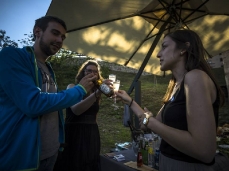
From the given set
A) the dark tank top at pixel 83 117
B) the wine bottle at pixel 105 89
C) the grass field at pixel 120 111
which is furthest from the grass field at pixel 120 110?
the wine bottle at pixel 105 89

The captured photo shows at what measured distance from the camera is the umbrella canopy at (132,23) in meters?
3.21

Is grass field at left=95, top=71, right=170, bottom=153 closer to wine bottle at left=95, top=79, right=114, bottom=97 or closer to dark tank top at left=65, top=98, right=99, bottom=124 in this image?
dark tank top at left=65, top=98, right=99, bottom=124

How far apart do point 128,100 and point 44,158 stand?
2.99 ft

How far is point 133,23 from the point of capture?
3920mm

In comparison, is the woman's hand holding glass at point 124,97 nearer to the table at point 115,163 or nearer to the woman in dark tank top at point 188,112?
the woman in dark tank top at point 188,112

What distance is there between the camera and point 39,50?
1.81m

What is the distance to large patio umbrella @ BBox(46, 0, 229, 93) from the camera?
321cm

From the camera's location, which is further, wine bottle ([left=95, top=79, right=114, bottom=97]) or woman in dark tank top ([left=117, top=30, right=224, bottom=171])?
wine bottle ([left=95, top=79, right=114, bottom=97])

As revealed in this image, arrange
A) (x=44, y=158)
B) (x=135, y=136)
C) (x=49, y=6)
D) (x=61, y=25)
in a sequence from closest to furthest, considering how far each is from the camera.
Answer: (x=44, y=158) < (x=61, y=25) < (x=135, y=136) < (x=49, y=6)

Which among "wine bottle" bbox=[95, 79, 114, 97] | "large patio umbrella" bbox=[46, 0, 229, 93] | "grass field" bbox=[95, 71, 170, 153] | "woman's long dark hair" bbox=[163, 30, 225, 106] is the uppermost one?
"large patio umbrella" bbox=[46, 0, 229, 93]

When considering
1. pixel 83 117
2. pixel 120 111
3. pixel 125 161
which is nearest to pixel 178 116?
pixel 125 161

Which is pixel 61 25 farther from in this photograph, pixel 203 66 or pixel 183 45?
pixel 203 66

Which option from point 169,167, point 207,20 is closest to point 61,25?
point 169,167

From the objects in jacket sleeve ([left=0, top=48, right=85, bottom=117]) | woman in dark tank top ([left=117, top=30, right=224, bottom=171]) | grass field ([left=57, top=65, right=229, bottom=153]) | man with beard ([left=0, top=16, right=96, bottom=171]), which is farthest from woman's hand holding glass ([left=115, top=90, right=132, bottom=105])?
grass field ([left=57, top=65, right=229, bottom=153])
